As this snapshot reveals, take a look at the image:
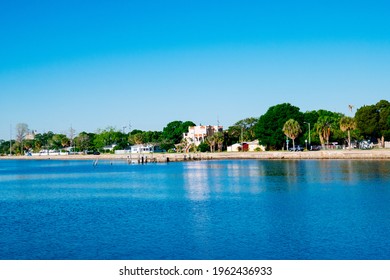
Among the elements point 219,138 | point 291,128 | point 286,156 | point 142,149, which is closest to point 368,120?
point 291,128

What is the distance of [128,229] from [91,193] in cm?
2359

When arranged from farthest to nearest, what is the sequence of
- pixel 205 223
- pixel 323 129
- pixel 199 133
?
pixel 199 133 → pixel 323 129 → pixel 205 223

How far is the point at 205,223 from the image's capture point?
30.3 m

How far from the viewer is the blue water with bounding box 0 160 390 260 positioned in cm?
2336

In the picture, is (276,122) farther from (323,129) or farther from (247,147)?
(247,147)

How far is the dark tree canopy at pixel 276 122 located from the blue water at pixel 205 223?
225ft

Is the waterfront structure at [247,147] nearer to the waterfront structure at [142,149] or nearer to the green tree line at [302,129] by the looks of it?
the green tree line at [302,129]

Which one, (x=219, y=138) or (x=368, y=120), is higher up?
(x=368, y=120)

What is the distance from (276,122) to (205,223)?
3671 inches

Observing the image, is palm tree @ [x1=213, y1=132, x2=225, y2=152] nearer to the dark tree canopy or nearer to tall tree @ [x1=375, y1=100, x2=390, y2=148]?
the dark tree canopy

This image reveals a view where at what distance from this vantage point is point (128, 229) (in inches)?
1143

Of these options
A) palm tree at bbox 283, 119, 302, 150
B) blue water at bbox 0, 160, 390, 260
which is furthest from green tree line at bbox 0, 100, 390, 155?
blue water at bbox 0, 160, 390, 260

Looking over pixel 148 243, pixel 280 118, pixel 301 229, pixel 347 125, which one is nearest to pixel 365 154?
pixel 347 125
